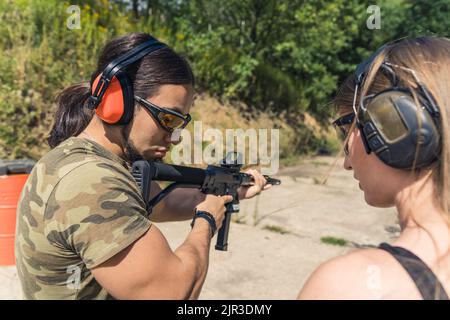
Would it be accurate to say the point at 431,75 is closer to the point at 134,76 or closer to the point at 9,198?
the point at 134,76

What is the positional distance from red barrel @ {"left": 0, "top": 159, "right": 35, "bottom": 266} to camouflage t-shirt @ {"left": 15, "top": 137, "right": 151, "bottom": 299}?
5.27ft

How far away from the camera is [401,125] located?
96 cm

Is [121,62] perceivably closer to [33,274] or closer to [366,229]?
[33,274]

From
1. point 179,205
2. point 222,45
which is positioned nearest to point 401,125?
point 179,205

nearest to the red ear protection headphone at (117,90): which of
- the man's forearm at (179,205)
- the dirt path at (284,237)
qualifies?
the man's forearm at (179,205)

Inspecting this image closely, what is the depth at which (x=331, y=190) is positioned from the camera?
22.8 feet

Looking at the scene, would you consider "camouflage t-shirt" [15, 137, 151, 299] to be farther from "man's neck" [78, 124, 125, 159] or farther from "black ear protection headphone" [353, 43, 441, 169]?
"black ear protection headphone" [353, 43, 441, 169]

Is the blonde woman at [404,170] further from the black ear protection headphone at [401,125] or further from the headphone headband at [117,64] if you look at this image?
the headphone headband at [117,64]

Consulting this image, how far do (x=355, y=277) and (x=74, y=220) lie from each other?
0.77 metres

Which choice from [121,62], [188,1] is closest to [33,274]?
[121,62]

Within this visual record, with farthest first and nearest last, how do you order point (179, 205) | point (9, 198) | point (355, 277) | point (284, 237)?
point (284, 237), point (9, 198), point (179, 205), point (355, 277)

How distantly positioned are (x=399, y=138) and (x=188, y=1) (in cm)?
840

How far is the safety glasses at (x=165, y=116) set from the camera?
1.51 m

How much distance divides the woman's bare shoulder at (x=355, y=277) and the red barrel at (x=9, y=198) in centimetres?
251
